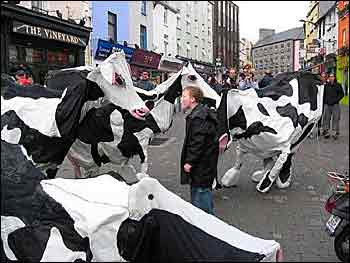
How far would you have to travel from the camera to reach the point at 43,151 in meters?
5.41

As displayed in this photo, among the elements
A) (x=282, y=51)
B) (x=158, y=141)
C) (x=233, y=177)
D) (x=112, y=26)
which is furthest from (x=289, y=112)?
(x=158, y=141)

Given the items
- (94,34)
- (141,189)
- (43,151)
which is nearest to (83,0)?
(94,34)

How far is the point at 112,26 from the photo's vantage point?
771 cm

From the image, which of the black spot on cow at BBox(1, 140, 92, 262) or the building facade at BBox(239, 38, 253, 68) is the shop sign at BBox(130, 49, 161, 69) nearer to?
the building facade at BBox(239, 38, 253, 68)

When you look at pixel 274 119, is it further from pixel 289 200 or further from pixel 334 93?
pixel 334 93

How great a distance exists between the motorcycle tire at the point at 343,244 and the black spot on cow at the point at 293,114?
3.36 meters

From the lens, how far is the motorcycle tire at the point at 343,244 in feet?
14.4

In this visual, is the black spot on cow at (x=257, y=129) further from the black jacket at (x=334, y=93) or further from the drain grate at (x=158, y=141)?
the drain grate at (x=158, y=141)

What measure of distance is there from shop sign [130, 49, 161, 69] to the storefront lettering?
251 cm

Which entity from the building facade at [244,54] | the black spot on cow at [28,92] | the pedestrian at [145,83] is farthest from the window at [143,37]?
the black spot on cow at [28,92]

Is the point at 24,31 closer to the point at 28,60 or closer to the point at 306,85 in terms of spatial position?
the point at 28,60

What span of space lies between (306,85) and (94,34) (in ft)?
11.7

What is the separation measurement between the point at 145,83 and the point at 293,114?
9.83 ft

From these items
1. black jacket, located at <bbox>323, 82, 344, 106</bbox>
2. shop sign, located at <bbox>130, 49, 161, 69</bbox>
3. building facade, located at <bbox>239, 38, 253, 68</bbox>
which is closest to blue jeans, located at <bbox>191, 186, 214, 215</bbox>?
shop sign, located at <bbox>130, 49, 161, 69</bbox>
